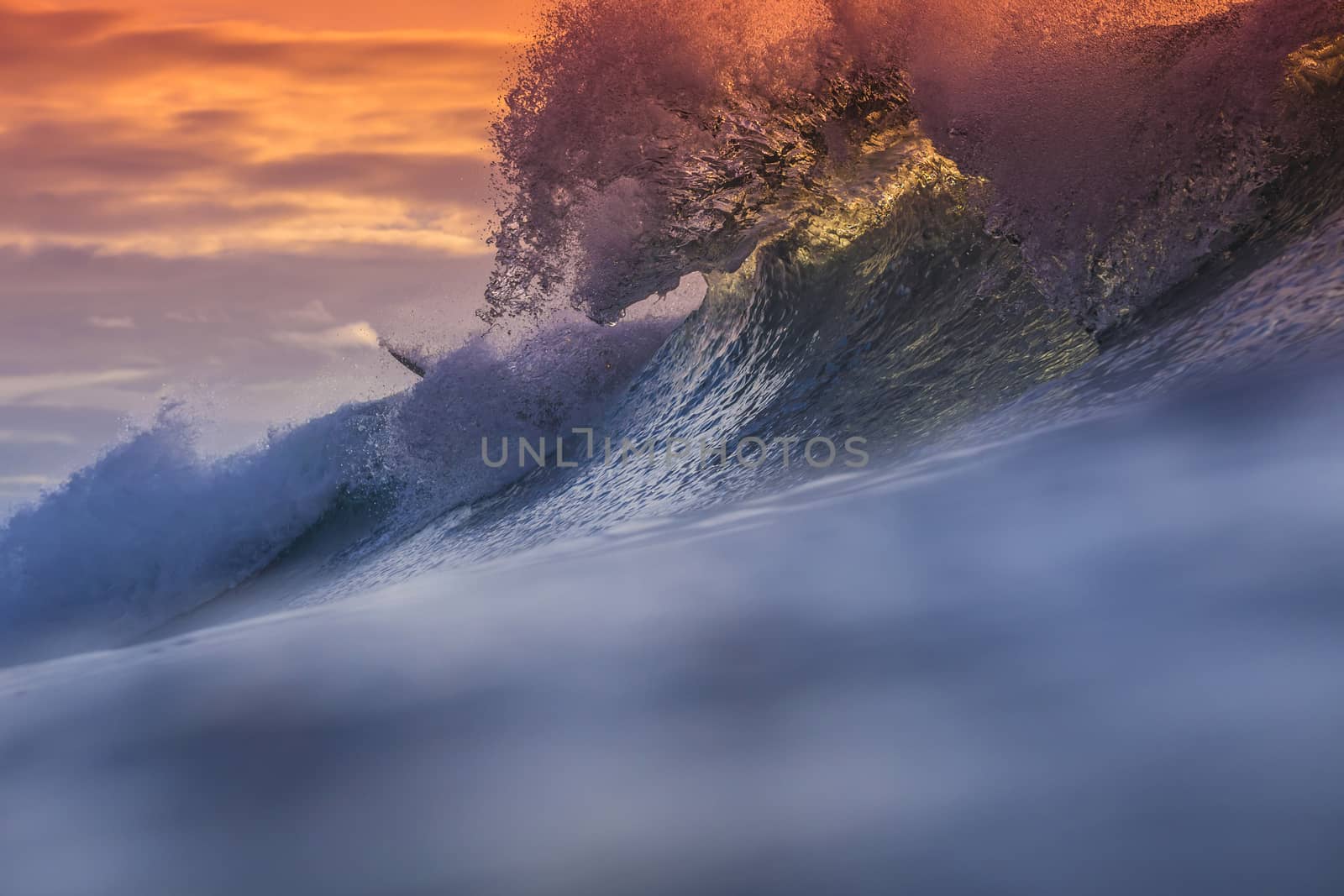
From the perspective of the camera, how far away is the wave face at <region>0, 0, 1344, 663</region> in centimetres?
279

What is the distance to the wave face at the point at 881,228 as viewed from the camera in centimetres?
279

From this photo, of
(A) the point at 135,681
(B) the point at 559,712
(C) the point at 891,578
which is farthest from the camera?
(A) the point at 135,681

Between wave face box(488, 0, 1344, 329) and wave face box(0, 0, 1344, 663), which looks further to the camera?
wave face box(488, 0, 1344, 329)

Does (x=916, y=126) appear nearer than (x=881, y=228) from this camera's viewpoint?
Yes

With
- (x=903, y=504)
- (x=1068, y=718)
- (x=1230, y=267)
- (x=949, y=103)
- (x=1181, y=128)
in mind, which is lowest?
(x=1068, y=718)

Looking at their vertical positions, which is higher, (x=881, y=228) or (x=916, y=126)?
(x=916, y=126)

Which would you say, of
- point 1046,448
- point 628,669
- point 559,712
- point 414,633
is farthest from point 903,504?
point 414,633

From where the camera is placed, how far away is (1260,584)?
3.55ft

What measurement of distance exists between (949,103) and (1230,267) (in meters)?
1.01

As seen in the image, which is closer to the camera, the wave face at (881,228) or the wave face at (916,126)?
→ the wave face at (881,228)

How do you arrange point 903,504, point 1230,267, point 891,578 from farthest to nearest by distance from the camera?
point 1230,267, point 903,504, point 891,578

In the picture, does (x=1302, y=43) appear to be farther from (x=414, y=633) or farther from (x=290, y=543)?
(x=290, y=543)

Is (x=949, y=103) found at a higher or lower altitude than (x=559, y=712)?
higher

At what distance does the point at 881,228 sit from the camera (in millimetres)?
4203
